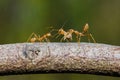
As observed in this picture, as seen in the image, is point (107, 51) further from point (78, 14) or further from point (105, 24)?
point (105, 24)

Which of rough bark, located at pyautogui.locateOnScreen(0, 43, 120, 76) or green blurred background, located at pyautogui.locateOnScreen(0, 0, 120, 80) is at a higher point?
green blurred background, located at pyautogui.locateOnScreen(0, 0, 120, 80)

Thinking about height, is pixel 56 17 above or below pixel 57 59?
above

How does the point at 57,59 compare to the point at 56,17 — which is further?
the point at 56,17

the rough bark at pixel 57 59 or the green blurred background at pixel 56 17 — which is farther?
the green blurred background at pixel 56 17

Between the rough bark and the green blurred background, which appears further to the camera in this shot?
the green blurred background

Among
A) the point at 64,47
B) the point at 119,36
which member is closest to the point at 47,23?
the point at 119,36
